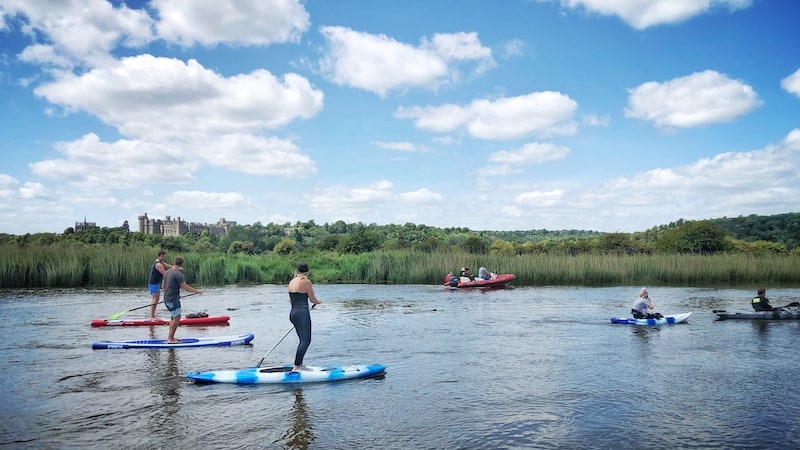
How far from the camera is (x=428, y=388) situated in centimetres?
1012

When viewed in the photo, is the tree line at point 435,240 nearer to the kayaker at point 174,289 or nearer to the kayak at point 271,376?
the kayaker at point 174,289

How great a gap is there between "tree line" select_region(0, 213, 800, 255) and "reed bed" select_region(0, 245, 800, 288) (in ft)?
8.33

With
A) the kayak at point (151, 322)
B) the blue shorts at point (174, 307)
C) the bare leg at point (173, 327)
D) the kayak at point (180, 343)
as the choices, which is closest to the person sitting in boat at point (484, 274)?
the kayak at point (151, 322)

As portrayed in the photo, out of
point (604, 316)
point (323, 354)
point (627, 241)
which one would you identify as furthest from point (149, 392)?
point (627, 241)

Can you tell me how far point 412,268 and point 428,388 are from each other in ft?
82.5

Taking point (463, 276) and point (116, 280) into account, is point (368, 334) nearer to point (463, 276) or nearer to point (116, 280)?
point (463, 276)

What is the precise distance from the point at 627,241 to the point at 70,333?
162 feet

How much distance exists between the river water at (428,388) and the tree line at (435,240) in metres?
20.7

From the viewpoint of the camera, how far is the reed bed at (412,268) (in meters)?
28.8

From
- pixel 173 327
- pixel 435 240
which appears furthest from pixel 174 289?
pixel 435 240

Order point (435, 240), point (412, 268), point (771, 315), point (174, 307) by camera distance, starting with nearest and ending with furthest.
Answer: point (174, 307), point (771, 315), point (412, 268), point (435, 240)

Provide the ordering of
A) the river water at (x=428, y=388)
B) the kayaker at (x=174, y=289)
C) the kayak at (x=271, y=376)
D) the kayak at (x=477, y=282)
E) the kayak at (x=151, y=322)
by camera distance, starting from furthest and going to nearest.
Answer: the kayak at (x=477, y=282)
the kayak at (x=151, y=322)
the kayaker at (x=174, y=289)
the kayak at (x=271, y=376)
the river water at (x=428, y=388)

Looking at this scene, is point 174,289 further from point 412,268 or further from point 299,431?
point 412,268

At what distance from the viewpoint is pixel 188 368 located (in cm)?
1137
